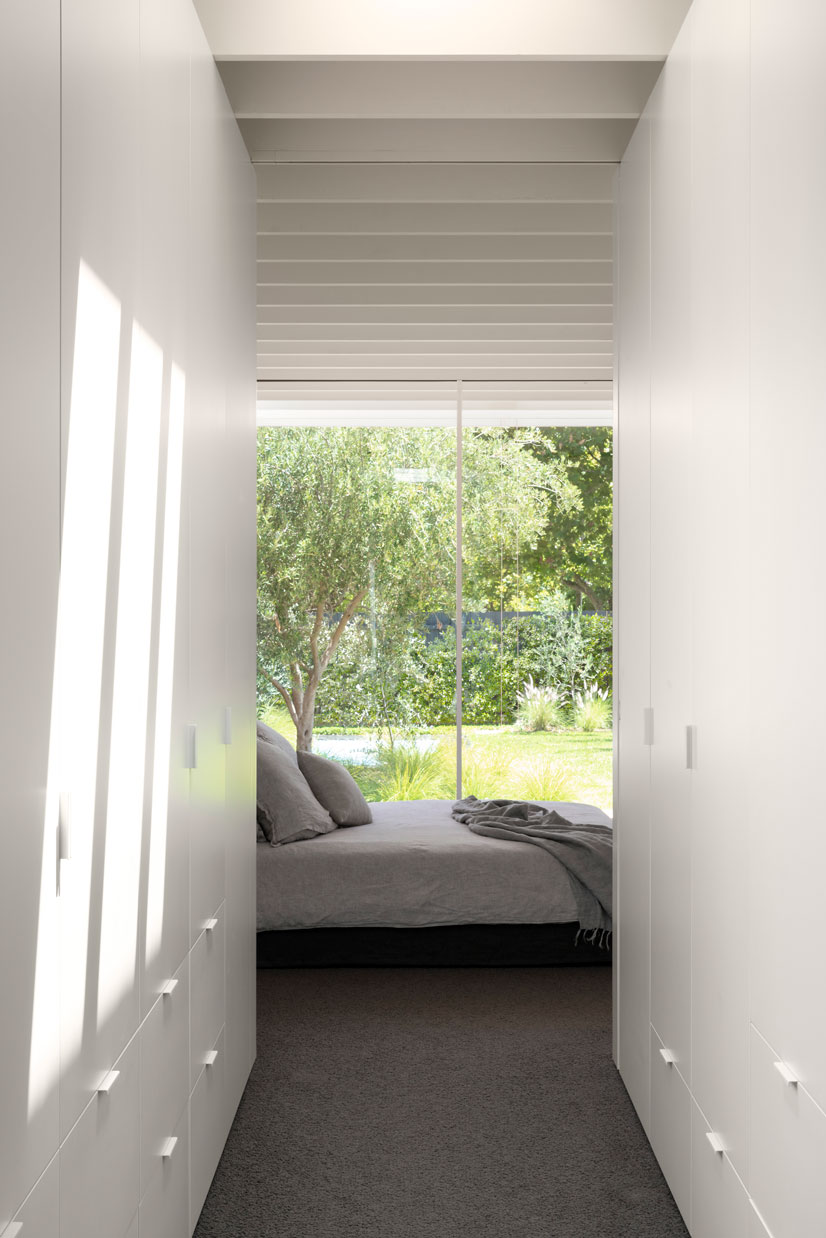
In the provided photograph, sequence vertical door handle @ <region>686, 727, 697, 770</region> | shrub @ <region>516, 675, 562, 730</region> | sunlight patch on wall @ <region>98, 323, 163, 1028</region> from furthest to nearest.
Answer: shrub @ <region>516, 675, 562, 730</region> → vertical door handle @ <region>686, 727, 697, 770</region> → sunlight patch on wall @ <region>98, 323, 163, 1028</region>

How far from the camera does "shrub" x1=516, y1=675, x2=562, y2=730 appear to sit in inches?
297

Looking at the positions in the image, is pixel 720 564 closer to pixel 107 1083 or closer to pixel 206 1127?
pixel 107 1083

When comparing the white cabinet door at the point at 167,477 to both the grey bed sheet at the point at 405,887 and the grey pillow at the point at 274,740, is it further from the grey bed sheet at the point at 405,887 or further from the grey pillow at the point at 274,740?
the grey pillow at the point at 274,740

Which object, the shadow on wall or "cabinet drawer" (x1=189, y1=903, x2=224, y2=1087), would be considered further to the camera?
"cabinet drawer" (x1=189, y1=903, x2=224, y2=1087)

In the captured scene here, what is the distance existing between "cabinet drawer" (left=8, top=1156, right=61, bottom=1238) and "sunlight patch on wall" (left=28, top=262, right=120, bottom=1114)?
11 cm

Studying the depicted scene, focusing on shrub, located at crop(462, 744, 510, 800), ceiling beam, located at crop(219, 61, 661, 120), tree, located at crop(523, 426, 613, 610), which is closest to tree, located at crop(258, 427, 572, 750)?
tree, located at crop(523, 426, 613, 610)

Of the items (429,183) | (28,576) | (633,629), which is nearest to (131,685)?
(28,576)

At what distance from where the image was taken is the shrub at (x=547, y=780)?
7562mm

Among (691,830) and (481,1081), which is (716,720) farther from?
(481,1081)

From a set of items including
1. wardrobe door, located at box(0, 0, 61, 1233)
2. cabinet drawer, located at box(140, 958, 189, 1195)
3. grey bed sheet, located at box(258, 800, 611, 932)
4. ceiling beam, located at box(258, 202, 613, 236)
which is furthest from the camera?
grey bed sheet, located at box(258, 800, 611, 932)

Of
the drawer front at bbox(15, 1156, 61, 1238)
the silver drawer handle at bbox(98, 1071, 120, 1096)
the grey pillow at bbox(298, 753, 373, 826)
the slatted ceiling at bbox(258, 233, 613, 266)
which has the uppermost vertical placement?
the slatted ceiling at bbox(258, 233, 613, 266)

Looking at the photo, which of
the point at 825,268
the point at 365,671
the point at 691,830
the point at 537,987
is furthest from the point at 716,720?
the point at 365,671

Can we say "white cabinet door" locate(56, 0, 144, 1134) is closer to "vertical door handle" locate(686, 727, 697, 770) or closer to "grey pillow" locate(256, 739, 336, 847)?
"vertical door handle" locate(686, 727, 697, 770)

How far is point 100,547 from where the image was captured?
1.71 m
